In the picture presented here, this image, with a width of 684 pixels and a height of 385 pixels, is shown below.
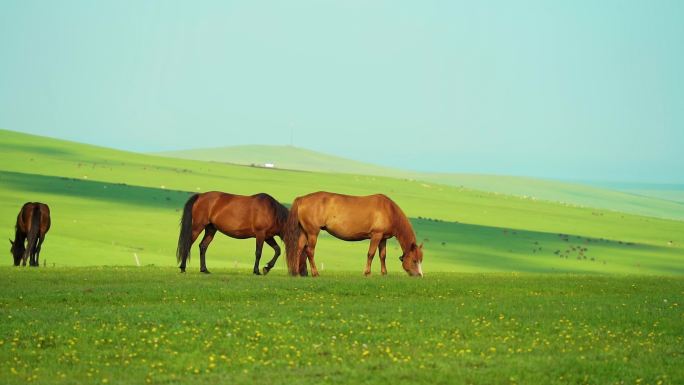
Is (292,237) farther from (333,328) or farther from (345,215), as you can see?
(333,328)

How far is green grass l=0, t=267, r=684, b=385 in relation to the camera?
1585 centimetres

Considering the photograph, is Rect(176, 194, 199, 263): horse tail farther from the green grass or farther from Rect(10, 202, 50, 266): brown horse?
Rect(10, 202, 50, 266): brown horse

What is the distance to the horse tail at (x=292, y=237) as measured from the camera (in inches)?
1112

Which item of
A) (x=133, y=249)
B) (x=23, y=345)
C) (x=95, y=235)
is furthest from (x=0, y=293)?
(x=95, y=235)

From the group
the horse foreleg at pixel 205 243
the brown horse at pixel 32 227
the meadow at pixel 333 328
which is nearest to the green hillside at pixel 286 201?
Result: the horse foreleg at pixel 205 243

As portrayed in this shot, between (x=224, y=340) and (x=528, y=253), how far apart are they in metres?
45.0

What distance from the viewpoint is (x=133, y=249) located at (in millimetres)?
51344

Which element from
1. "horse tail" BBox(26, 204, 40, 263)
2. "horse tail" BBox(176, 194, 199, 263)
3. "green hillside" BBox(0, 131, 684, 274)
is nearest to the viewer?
"horse tail" BBox(176, 194, 199, 263)

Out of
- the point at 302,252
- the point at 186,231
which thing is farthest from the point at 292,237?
the point at 186,231

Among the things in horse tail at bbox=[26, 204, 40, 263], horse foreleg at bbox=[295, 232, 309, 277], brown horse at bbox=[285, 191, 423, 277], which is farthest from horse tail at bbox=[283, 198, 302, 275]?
horse tail at bbox=[26, 204, 40, 263]

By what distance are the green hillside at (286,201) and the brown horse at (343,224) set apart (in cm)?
373

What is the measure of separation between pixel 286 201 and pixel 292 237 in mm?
48566

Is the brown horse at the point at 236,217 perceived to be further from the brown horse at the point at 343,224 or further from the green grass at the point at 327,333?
the green grass at the point at 327,333

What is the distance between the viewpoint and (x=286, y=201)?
7675cm
